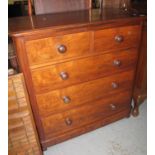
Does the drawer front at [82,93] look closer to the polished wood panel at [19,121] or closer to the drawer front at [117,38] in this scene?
the polished wood panel at [19,121]

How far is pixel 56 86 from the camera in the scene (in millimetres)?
1158

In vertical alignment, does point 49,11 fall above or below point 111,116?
above

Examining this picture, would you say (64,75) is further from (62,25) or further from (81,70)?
(62,25)

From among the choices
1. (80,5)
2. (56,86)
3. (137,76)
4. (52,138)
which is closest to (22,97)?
(56,86)

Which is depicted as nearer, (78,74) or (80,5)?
(78,74)

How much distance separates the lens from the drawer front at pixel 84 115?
130 cm

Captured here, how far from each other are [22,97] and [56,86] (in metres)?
0.25

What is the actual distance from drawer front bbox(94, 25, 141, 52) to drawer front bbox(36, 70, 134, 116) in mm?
256

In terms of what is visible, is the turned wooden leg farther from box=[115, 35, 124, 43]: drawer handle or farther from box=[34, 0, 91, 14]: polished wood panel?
box=[34, 0, 91, 14]: polished wood panel

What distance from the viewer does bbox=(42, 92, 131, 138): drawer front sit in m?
1.30

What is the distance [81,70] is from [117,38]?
0.35 m

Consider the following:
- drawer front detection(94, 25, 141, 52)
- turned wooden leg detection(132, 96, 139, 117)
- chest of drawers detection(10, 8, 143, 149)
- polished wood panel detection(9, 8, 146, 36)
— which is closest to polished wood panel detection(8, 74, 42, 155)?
chest of drawers detection(10, 8, 143, 149)

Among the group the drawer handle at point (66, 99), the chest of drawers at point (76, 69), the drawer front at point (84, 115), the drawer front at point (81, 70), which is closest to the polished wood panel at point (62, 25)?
the chest of drawers at point (76, 69)
